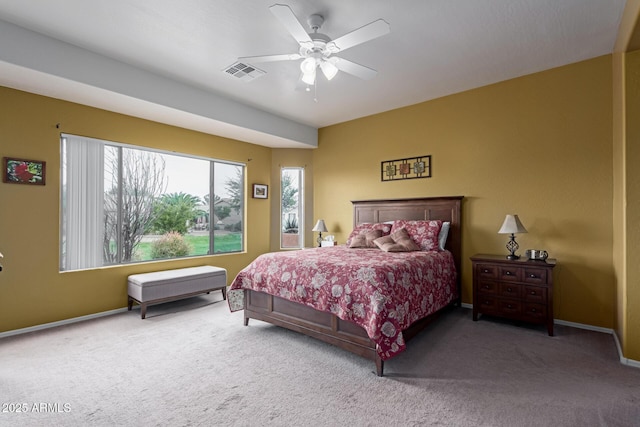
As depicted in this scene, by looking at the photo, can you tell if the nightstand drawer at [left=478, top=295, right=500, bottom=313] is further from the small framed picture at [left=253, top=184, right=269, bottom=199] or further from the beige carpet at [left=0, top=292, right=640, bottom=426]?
the small framed picture at [left=253, top=184, right=269, bottom=199]

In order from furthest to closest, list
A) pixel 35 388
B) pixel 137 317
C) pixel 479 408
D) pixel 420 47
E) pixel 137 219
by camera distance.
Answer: pixel 137 219
pixel 137 317
pixel 420 47
pixel 35 388
pixel 479 408

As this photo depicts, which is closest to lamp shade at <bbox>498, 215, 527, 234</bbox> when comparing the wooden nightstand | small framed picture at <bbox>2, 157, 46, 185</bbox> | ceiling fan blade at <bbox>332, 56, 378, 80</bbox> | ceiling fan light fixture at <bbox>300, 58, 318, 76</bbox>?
the wooden nightstand

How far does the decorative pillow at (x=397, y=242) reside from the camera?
12.9ft

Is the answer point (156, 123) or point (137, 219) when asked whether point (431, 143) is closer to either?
point (156, 123)

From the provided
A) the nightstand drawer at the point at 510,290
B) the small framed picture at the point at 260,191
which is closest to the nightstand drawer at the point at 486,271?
the nightstand drawer at the point at 510,290

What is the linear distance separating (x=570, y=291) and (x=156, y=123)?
5824mm

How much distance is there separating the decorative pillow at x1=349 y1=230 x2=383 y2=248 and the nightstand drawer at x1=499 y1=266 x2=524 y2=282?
154 cm

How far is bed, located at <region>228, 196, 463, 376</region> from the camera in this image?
99.7 inches

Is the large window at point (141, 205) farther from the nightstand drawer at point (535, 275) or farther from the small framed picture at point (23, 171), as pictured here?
the nightstand drawer at point (535, 275)

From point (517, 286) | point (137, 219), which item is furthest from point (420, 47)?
point (137, 219)

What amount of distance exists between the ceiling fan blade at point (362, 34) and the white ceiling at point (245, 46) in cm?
32

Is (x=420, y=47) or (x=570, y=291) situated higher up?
(x=420, y=47)

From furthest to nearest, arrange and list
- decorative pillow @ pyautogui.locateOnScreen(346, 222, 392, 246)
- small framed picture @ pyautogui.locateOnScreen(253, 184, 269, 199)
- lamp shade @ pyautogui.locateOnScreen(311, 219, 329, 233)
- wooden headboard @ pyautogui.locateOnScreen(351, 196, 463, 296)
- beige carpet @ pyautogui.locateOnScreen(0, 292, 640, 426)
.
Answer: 1. small framed picture @ pyautogui.locateOnScreen(253, 184, 269, 199)
2. lamp shade @ pyautogui.locateOnScreen(311, 219, 329, 233)
3. decorative pillow @ pyautogui.locateOnScreen(346, 222, 392, 246)
4. wooden headboard @ pyautogui.locateOnScreen(351, 196, 463, 296)
5. beige carpet @ pyautogui.locateOnScreen(0, 292, 640, 426)

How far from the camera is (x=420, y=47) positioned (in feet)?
10.4
